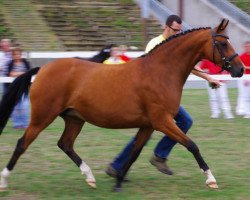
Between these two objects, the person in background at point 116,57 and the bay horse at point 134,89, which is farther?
the person in background at point 116,57

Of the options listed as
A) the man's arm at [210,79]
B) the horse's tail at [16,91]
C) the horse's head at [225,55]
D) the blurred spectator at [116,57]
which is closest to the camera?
the horse's head at [225,55]

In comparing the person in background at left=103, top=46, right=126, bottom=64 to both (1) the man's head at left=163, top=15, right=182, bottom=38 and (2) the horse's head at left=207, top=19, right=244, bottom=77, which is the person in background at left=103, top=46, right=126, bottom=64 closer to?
(1) the man's head at left=163, top=15, right=182, bottom=38

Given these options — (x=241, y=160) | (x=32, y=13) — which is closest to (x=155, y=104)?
(x=241, y=160)

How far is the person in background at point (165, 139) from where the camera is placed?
25.6 feet

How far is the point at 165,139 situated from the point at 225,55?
1.50m

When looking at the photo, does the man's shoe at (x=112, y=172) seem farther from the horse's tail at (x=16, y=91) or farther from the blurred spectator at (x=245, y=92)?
the blurred spectator at (x=245, y=92)

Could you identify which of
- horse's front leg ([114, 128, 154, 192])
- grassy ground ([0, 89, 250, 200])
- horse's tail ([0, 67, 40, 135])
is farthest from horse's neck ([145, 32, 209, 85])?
horse's tail ([0, 67, 40, 135])

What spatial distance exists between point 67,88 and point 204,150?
10.4 ft

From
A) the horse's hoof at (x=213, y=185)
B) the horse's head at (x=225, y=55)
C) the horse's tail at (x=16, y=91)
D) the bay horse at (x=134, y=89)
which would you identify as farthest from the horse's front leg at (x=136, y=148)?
the horse's tail at (x=16, y=91)

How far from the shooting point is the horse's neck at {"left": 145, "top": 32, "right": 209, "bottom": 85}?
731cm

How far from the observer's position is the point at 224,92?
13.6 metres

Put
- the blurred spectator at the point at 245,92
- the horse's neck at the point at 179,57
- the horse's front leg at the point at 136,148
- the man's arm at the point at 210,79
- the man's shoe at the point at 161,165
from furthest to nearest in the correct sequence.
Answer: the blurred spectator at the point at 245,92 < the man's shoe at the point at 161,165 < the man's arm at the point at 210,79 < the horse's front leg at the point at 136,148 < the horse's neck at the point at 179,57

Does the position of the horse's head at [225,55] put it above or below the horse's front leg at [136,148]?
above

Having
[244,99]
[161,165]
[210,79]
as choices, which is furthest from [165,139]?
[244,99]
